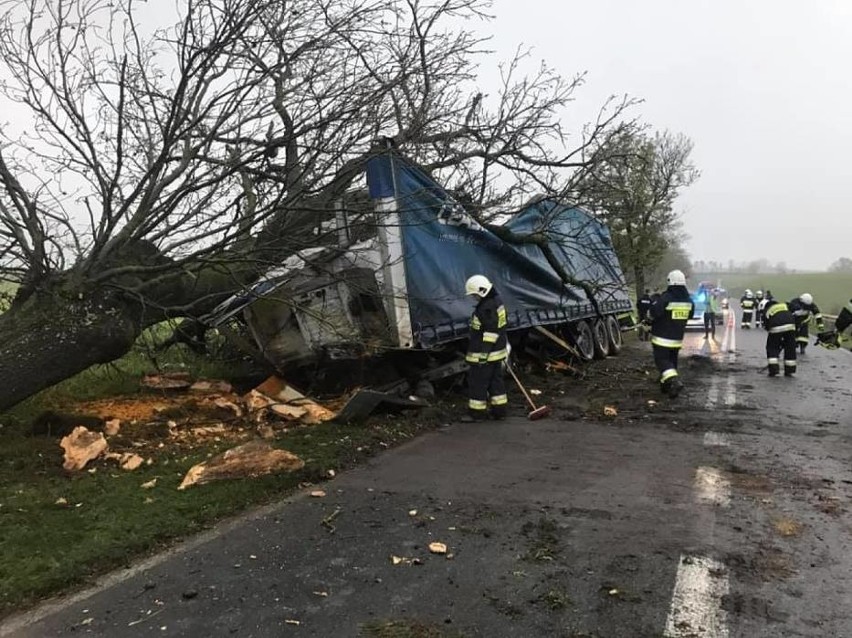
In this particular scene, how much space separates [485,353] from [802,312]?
9.87 meters

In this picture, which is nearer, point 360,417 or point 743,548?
point 743,548

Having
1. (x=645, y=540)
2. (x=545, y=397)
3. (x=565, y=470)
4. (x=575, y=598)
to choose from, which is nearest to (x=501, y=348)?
(x=545, y=397)

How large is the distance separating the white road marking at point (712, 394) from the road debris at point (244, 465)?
5.22 metres

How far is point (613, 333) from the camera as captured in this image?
47.5 feet

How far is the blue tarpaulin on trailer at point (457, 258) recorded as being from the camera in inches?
271

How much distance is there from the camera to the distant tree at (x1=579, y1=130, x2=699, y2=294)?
9.72 m

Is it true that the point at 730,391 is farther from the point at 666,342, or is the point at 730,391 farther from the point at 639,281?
the point at 639,281

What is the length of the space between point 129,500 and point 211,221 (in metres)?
2.49

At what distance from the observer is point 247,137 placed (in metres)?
5.94

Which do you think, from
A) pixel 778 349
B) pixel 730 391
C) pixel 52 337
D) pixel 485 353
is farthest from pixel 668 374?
pixel 52 337

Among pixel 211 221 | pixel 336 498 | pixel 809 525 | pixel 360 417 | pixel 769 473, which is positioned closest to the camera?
pixel 809 525

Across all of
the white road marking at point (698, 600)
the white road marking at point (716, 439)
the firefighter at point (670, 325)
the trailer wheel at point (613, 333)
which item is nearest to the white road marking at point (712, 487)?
the white road marking at point (716, 439)

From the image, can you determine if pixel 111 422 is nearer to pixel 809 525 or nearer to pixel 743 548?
pixel 743 548

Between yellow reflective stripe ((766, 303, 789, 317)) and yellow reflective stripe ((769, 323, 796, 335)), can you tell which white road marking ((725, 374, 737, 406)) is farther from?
yellow reflective stripe ((766, 303, 789, 317))
